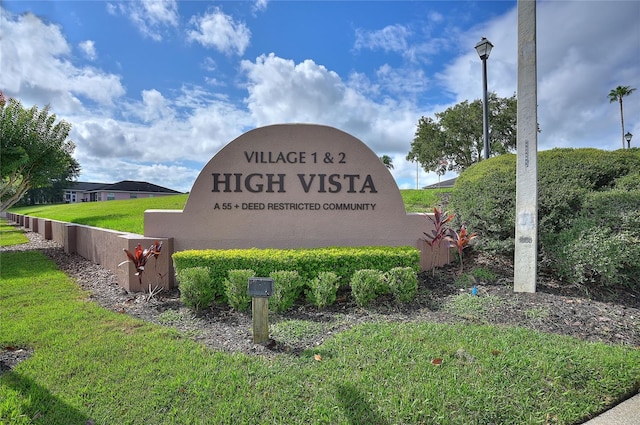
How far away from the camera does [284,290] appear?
5105 mm

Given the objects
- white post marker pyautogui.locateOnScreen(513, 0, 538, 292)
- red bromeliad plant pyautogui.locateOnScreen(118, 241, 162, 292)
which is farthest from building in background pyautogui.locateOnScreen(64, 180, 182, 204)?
white post marker pyautogui.locateOnScreen(513, 0, 538, 292)

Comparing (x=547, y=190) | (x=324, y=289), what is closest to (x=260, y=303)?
(x=324, y=289)

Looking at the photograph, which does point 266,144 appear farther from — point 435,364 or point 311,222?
point 435,364

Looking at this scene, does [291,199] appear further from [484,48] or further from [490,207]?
[484,48]

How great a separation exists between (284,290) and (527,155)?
15.1ft

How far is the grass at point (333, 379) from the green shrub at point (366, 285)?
A: 0.80 m

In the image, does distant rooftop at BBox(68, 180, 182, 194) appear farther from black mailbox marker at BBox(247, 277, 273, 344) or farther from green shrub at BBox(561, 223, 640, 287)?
green shrub at BBox(561, 223, 640, 287)

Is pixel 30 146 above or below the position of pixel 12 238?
above

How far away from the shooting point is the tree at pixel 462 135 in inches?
1045

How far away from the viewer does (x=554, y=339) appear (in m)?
4.01

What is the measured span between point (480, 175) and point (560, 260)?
9.34 feet

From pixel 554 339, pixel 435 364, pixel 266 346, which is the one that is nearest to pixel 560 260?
pixel 554 339

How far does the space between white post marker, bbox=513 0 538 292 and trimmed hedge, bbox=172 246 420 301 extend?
181cm

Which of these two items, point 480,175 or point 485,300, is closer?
point 485,300
